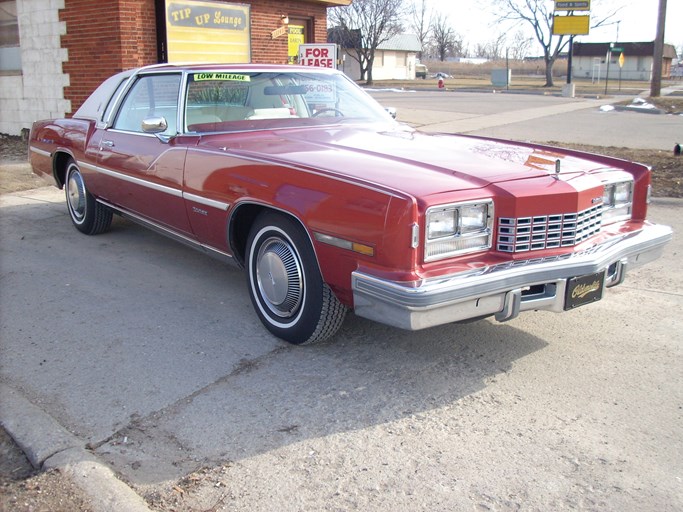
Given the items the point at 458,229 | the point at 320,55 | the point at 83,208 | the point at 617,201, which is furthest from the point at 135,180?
the point at 320,55

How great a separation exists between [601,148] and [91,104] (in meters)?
9.07

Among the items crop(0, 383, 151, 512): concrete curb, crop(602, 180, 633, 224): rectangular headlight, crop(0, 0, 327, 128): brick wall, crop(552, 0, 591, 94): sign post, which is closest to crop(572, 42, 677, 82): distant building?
crop(552, 0, 591, 94): sign post

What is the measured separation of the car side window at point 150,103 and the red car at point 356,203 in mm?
19

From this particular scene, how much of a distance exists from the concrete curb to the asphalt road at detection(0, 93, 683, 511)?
0.26ft

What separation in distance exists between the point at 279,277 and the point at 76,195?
11.5 ft

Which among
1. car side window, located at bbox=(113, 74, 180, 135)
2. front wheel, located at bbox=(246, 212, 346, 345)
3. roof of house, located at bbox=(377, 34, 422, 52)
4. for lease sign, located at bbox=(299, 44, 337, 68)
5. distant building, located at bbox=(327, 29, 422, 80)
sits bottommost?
front wheel, located at bbox=(246, 212, 346, 345)

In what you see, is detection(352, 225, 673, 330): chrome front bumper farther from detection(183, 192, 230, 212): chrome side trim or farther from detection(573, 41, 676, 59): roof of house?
detection(573, 41, 676, 59): roof of house

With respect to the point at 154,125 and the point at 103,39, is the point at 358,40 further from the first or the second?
the point at 154,125

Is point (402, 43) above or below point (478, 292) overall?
above

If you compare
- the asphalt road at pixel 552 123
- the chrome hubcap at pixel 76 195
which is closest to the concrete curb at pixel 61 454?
the chrome hubcap at pixel 76 195

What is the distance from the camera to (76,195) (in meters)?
6.59

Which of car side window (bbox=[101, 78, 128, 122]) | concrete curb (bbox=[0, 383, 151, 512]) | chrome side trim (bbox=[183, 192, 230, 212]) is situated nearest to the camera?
concrete curb (bbox=[0, 383, 151, 512])

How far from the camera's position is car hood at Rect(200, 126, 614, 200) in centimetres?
348

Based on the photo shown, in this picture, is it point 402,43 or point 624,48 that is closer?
point 402,43
